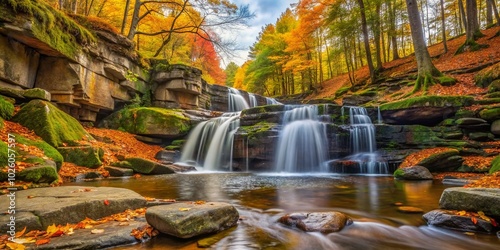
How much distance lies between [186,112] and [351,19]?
13.8 m

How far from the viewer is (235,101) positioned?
1988 centimetres

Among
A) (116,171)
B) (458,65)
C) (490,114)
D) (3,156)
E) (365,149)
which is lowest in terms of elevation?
(116,171)

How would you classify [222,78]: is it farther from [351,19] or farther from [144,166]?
[144,166]

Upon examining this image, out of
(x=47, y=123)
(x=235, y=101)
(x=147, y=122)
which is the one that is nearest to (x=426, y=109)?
(x=147, y=122)

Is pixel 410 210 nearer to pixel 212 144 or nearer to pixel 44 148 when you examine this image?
pixel 44 148

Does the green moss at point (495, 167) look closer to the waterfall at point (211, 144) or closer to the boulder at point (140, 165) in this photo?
the waterfall at point (211, 144)

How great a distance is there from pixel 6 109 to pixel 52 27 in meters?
3.39

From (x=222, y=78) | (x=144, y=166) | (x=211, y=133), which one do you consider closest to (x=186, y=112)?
(x=211, y=133)

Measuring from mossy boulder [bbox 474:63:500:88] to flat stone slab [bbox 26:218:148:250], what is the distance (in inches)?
536

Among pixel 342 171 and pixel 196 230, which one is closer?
pixel 196 230

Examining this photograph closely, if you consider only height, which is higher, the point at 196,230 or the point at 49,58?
the point at 49,58

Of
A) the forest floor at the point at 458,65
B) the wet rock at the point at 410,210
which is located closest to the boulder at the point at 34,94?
the wet rock at the point at 410,210

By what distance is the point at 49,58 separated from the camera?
9531 millimetres

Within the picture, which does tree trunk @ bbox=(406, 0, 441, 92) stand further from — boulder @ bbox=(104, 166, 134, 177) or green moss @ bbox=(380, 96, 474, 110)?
boulder @ bbox=(104, 166, 134, 177)
